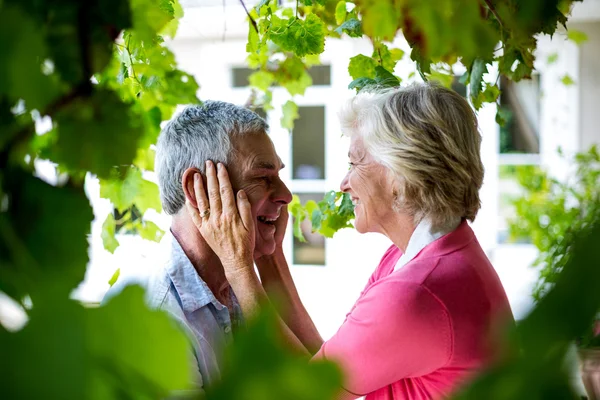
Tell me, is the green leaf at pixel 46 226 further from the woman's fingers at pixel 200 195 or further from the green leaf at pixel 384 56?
the green leaf at pixel 384 56

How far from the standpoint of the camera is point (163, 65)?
0.80 meters

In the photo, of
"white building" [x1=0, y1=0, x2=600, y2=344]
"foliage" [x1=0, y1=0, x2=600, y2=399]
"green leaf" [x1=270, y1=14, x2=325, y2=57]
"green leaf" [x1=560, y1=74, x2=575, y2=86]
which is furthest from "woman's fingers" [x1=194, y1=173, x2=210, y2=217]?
"green leaf" [x1=560, y1=74, x2=575, y2=86]

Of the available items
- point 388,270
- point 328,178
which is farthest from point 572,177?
point 388,270

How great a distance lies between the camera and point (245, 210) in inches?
66.5

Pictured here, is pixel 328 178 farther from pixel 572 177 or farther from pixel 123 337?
pixel 123 337

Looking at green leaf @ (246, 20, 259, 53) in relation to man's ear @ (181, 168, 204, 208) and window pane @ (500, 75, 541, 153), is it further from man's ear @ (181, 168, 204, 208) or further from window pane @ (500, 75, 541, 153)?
window pane @ (500, 75, 541, 153)

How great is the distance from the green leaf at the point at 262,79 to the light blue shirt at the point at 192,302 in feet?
2.80

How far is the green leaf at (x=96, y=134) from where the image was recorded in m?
0.32

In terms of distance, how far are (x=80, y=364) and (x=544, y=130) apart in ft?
24.8

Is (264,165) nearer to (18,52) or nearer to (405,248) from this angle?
(405,248)

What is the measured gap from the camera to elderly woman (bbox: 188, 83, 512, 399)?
4.50 ft

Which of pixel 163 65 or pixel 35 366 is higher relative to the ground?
pixel 163 65

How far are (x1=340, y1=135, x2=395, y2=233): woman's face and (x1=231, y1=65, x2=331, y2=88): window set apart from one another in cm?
568

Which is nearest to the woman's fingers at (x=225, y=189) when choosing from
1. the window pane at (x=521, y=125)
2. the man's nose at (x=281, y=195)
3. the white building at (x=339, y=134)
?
the man's nose at (x=281, y=195)
